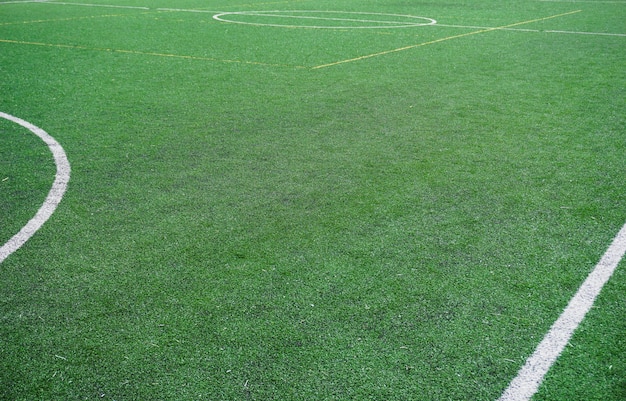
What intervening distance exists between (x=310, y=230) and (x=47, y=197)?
180 cm

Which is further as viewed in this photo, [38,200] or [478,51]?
[478,51]

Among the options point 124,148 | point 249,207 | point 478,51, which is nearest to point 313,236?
point 249,207

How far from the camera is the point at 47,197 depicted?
4371mm

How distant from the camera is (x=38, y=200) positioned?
4.32m

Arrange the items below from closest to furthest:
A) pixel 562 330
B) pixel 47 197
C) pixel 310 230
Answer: pixel 562 330 → pixel 310 230 → pixel 47 197

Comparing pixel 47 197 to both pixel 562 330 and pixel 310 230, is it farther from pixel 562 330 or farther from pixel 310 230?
pixel 562 330

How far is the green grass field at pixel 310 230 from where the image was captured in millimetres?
2660

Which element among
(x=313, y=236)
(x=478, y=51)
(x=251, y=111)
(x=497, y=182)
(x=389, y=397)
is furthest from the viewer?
(x=478, y=51)

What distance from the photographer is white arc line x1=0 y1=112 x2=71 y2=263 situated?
12.2 ft

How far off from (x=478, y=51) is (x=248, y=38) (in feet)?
13.1

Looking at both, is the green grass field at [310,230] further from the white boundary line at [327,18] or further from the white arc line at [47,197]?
the white boundary line at [327,18]

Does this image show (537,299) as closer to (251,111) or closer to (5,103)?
(251,111)

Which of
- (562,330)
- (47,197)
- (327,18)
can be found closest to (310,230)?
(562,330)

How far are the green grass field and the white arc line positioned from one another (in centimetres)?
6
